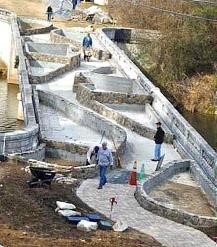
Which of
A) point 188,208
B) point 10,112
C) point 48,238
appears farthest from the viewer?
point 10,112

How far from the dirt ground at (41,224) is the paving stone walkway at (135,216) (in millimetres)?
401

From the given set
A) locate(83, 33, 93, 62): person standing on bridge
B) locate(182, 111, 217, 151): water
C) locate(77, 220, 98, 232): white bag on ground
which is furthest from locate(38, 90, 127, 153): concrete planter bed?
locate(83, 33, 93, 62): person standing on bridge

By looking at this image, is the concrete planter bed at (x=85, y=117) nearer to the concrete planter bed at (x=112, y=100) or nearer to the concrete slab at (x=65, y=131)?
the concrete slab at (x=65, y=131)

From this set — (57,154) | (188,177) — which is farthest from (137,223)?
(57,154)

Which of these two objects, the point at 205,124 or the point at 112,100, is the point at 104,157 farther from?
the point at 205,124

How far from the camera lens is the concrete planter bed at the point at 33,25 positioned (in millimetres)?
45500

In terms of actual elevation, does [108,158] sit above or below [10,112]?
above

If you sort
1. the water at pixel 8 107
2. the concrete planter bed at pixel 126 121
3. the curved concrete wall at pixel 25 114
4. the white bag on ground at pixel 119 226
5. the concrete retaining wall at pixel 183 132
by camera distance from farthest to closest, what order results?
the water at pixel 8 107 < the concrete planter bed at pixel 126 121 < the concrete retaining wall at pixel 183 132 < the curved concrete wall at pixel 25 114 < the white bag on ground at pixel 119 226

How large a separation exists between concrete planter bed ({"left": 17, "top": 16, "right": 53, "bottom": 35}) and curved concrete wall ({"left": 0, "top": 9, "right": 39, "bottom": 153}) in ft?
5.95

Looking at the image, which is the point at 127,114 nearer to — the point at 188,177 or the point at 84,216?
the point at 188,177

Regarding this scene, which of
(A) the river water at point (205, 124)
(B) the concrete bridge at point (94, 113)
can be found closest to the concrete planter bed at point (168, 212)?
(B) the concrete bridge at point (94, 113)

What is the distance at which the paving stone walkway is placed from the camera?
13.8 meters

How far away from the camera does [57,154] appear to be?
2067 cm

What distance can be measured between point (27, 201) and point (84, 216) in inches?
52.6
